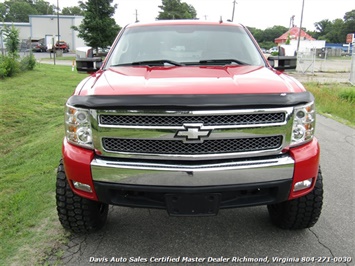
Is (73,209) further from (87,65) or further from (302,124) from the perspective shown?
(302,124)

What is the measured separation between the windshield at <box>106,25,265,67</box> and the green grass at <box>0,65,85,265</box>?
1691 millimetres

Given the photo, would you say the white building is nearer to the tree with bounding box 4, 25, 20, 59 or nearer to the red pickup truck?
the tree with bounding box 4, 25, 20, 59

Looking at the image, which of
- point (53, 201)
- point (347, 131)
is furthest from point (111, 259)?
point (347, 131)

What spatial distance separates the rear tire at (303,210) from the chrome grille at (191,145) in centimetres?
71

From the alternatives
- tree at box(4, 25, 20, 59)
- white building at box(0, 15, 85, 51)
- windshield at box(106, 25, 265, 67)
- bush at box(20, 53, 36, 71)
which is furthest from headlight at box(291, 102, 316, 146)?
white building at box(0, 15, 85, 51)

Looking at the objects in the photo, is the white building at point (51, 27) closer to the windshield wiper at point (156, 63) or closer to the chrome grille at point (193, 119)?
the windshield wiper at point (156, 63)

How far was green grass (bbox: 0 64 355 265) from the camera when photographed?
3.02 m

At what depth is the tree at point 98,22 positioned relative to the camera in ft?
107

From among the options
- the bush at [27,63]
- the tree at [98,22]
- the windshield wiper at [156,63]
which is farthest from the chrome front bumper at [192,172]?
the tree at [98,22]

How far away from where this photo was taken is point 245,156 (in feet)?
8.28

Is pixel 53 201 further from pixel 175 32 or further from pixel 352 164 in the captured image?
pixel 352 164

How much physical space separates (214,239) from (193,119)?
4.02ft

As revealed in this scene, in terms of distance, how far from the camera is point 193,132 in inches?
95.3

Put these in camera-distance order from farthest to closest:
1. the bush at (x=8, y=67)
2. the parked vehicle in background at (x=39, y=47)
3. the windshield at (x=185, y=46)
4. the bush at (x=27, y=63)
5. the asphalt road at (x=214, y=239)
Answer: the parked vehicle in background at (x=39, y=47), the bush at (x=27, y=63), the bush at (x=8, y=67), the windshield at (x=185, y=46), the asphalt road at (x=214, y=239)
